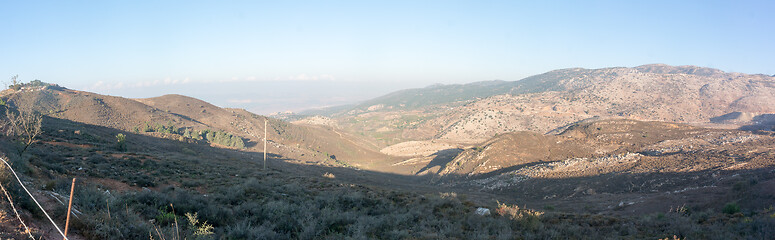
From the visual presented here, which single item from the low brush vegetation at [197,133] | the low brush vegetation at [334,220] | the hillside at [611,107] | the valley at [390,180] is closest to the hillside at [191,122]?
the low brush vegetation at [197,133]

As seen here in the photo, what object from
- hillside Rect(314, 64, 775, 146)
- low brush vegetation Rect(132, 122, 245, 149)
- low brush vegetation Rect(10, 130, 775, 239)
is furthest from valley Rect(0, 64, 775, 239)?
hillside Rect(314, 64, 775, 146)

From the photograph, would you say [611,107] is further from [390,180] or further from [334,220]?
[334,220]

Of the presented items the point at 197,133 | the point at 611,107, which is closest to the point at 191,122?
the point at 197,133

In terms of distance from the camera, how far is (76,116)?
1913 inches

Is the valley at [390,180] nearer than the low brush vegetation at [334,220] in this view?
No

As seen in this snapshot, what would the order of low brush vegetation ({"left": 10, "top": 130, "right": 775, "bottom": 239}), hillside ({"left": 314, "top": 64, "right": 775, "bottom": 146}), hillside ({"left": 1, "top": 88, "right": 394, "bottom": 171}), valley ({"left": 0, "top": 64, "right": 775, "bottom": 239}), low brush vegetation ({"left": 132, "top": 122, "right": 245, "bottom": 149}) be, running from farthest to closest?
hillside ({"left": 314, "top": 64, "right": 775, "bottom": 146}), low brush vegetation ({"left": 132, "top": 122, "right": 245, "bottom": 149}), hillside ({"left": 1, "top": 88, "right": 394, "bottom": 171}), valley ({"left": 0, "top": 64, "right": 775, "bottom": 239}), low brush vegetation ({"left": 10, "top": 130, "right": 775, "bottom": 239})

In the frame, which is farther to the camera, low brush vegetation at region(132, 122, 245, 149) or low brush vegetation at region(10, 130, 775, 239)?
low brush vegetation at region(132, 122, 245, 149)

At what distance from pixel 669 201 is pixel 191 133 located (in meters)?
57.5

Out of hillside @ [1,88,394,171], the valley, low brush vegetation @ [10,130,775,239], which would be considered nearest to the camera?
low brush vegetation @ [10,130,775,239]

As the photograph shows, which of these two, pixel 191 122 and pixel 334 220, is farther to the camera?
pixel 191 122

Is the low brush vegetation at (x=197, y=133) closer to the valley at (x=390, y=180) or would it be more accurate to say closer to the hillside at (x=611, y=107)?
the valley at (x=390, y=180)

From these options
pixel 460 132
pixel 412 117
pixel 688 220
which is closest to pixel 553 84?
pixel 412 117

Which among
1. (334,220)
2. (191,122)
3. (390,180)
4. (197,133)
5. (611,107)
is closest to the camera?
(334,220)

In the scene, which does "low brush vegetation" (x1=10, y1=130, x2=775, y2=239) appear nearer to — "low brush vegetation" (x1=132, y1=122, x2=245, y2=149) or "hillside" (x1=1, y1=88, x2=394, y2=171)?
"hillside" (x1=1, y1=88, x2=394, y2=171)
